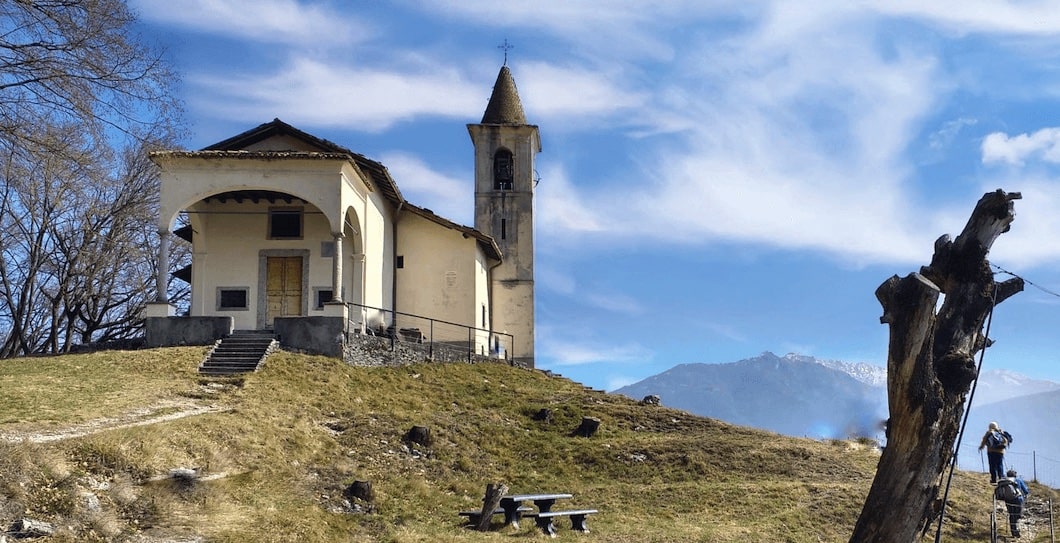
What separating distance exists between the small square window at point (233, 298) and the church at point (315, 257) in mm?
30

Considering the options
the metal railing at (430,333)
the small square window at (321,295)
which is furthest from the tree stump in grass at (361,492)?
the small square window at (321,295)

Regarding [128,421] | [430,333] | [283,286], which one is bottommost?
[128,421]

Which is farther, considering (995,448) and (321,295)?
(321,295)

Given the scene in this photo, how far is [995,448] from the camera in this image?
21.8m

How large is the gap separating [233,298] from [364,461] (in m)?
13.1

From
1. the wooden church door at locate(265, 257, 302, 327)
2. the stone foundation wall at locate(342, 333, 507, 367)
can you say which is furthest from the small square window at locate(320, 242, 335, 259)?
the stone foundation wall at locate(342, 333, 507, 367)

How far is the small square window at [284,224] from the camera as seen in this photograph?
3312 cm

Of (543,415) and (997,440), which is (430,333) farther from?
(997,440)

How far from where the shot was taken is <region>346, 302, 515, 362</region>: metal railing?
32625 mm

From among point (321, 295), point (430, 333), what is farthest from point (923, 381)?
point (430, 333)

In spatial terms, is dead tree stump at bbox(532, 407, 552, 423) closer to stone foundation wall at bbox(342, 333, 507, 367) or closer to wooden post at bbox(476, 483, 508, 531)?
stone foundation wall at bbox(342, 333, 507, 367)

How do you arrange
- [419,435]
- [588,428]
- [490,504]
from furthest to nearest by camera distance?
[588,428] < [419,435] < [490,504]

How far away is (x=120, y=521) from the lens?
15422mm

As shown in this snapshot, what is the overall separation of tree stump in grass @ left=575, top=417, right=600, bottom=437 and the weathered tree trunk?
12739 mm
